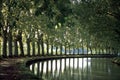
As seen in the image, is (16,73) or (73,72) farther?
(73,72)

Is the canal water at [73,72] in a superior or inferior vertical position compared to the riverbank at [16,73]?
inferior

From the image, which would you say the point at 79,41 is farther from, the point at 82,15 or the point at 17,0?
the point at 17,0

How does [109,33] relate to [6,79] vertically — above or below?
above

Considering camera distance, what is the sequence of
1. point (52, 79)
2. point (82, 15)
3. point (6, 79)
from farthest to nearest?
point (82, 15)
point (52, 79)
point (6, 79)

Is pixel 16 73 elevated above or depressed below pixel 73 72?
above

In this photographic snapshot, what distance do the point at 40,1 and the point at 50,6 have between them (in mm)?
589

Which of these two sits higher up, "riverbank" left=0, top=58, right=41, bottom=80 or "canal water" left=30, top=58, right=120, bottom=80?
"riverbank" left=0, top=58, right=41, bottom=80

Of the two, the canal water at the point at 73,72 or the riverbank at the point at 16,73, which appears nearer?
the riverbank at the point at 16,73

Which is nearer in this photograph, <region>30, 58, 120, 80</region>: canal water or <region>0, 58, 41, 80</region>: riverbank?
<region>0, 58, 41, 80</region>: riverbank

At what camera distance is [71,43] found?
10125 centimetres

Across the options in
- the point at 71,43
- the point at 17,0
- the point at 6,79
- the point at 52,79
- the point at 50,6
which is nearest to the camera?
the point at 50,6

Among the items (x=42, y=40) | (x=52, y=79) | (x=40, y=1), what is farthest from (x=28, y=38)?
(x=40, y=1)

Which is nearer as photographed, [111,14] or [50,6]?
[50,6]

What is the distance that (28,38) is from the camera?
232 ft
